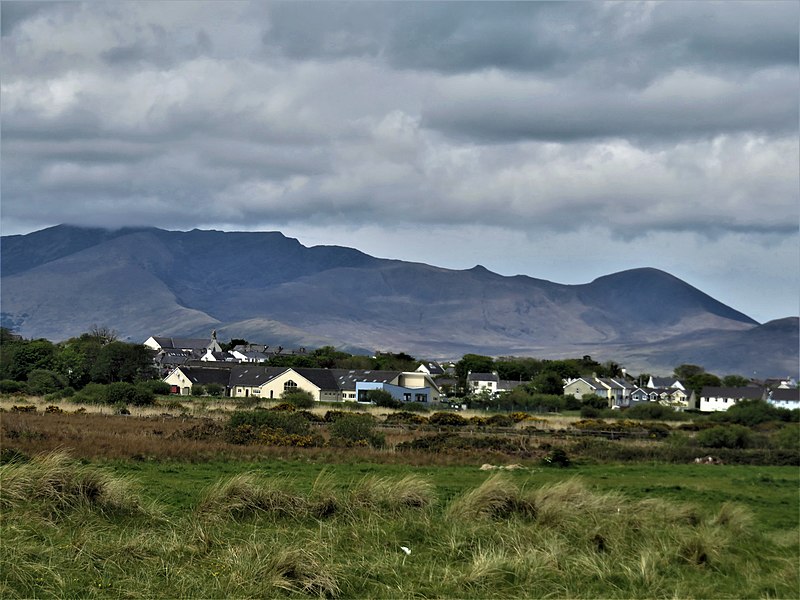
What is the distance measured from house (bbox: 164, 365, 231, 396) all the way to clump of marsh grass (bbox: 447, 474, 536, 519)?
71.6m

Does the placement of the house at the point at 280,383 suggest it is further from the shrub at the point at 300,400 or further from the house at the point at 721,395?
the house at the point at 721,395

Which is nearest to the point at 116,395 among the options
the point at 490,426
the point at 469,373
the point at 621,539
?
the point at 490,426

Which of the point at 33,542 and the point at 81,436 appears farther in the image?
the point at 81,436

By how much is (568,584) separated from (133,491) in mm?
7617

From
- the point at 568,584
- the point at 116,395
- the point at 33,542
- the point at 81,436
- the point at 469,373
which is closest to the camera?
the point at 33,542

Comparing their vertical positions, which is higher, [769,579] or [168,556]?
[168,556]

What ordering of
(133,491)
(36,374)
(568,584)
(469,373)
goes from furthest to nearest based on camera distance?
(469,373)
(36,374)
(133,491)
(568,584)

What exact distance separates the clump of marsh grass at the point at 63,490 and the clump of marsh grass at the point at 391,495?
12.6ft

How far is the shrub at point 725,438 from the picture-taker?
47406 millimetres

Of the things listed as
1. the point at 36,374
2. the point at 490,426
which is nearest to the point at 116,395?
the point at 36,374

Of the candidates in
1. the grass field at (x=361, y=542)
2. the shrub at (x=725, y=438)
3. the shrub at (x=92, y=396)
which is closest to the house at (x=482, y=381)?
the shrub at (x=725, y=438)

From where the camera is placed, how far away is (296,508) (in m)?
15.6

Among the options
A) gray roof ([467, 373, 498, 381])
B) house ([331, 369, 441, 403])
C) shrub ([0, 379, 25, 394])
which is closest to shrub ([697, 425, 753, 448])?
shrub ([0, 379, 25, 394])

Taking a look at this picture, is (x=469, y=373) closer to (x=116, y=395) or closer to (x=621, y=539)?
(x=116, y=395)
